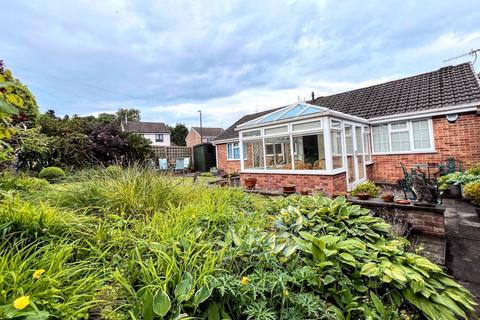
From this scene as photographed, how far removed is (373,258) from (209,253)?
1.31 meters

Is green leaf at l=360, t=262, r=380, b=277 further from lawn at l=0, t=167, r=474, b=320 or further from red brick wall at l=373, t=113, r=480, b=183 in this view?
red brick wall at l=373, t=113, r=480, b=183

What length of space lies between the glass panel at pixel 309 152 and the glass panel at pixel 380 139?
363cm

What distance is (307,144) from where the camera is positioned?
8.07 meters

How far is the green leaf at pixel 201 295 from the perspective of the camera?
121 cm

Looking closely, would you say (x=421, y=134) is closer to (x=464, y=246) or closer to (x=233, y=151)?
(x=464, y=246)

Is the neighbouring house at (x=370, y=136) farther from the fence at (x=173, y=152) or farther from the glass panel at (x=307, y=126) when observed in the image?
the fence at (x=173, y=152)

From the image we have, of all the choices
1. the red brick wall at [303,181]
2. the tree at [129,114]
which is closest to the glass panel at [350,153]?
the red brick wall at [303,181]

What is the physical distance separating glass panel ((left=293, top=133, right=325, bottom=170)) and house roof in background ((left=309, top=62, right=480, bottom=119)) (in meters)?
3.80

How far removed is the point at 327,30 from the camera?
23.9 ft

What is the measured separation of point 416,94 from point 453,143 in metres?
2.73

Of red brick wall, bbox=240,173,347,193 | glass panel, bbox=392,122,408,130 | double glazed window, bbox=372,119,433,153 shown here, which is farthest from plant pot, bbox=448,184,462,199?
glass panel, bbox=392,122,408,130

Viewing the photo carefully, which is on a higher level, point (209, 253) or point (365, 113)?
point (365, 113)

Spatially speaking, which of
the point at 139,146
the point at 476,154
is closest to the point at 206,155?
the point at 139,146

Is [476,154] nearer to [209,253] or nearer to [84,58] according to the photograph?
[209,253]
